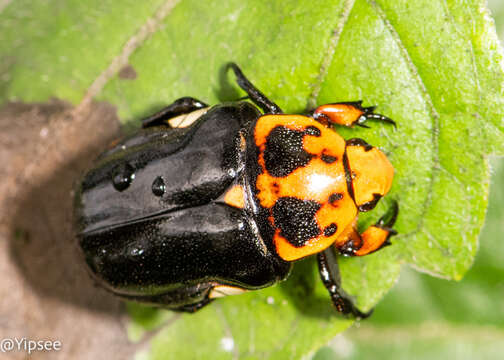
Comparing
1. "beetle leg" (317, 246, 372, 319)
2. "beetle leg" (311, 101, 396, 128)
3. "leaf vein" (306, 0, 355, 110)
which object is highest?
"leaf vein" (306, 0, 355, 110)

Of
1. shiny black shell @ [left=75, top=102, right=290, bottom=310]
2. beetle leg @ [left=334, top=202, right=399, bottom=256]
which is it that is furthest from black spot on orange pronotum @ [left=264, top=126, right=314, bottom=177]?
beetle leg @ [left=334, top=202, right=399, bottom=256]

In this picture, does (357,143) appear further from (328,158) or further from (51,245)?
(51,245)

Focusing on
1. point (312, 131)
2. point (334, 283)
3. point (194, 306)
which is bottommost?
point (194, 306)

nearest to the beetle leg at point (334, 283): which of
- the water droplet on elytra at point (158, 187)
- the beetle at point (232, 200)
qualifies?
the beetle at point (232, 200)

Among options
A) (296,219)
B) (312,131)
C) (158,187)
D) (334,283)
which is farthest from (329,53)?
(334,283)

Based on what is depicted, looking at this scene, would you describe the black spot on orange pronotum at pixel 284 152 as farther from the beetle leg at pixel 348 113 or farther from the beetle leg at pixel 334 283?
the beetle leg at pixel 334 283

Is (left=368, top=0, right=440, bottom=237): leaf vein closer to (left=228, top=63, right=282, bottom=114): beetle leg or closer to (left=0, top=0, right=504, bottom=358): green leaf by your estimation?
(left=0, top=0, right=504, bottom=358): green leaf
